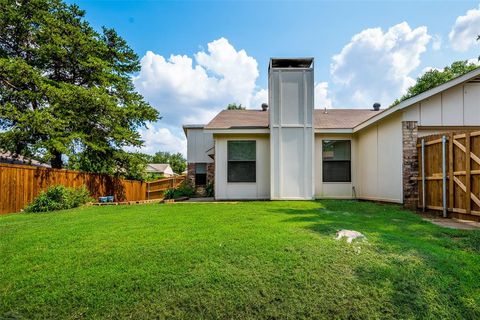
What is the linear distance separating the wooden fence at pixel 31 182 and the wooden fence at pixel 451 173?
13.6 metres

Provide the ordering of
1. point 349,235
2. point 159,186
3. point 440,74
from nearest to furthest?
point 349,235 → point 159,186 → point 440,74

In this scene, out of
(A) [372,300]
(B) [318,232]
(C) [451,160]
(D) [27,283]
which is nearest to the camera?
(A) [372,300]

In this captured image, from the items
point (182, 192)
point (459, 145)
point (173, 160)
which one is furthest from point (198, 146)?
point (173, 160)

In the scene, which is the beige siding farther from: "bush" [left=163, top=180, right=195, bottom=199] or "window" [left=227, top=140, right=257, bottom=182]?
"window" [left=227, top=140, right=257, bottom=182]

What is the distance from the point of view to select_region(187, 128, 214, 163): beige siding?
1669 cm

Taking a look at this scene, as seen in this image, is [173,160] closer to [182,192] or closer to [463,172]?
[182,192]

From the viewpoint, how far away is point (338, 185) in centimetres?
1125

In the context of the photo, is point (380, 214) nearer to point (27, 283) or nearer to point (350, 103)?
point (27, 283)

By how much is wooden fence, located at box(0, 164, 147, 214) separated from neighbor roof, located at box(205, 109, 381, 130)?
672 centimetres

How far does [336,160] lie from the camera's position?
11336 millimetres

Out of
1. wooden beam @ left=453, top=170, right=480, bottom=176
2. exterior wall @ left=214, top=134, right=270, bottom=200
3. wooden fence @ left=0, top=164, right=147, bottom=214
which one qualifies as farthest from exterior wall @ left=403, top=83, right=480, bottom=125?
wooden fence @ left=0, top=164, right=147, bottom=214

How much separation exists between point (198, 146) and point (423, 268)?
14552 mm

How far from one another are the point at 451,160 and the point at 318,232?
15.1ft

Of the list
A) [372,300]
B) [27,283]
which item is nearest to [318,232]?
[372,300]
